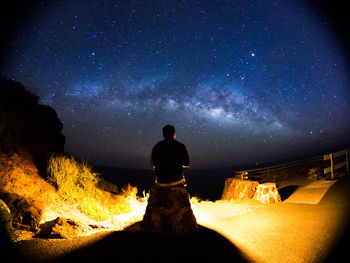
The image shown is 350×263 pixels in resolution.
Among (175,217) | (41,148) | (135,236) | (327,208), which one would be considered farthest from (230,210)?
(41,148)

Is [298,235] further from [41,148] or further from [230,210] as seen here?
[41,148]

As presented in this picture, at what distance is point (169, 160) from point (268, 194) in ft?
18.4

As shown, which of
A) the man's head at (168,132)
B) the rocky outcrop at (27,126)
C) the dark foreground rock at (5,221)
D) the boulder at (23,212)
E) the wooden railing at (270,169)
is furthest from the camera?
the wooden railing at (270,169)

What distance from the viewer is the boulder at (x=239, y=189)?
8430 mm

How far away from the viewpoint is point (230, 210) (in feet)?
23.0

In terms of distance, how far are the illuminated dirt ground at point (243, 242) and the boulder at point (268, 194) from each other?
1980 millimetres

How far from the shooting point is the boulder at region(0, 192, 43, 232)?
142 inches

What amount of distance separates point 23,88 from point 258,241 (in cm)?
1079

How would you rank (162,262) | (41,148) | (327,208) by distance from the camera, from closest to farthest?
(162,262) → (327,208) → (41,148)

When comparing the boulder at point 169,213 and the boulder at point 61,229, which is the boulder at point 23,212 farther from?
the boulder at point 169,213

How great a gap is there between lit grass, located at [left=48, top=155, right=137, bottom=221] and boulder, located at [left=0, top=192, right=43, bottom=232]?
1470 mm

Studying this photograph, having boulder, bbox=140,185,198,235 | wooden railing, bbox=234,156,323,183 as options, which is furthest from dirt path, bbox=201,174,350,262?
wooden railing, bbox=234,156,323,183

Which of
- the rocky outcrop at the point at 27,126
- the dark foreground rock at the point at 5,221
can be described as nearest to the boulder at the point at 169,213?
the dark foreground rock at the point at 5,221

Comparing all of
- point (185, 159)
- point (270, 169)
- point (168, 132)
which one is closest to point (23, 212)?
point (168, 132)
